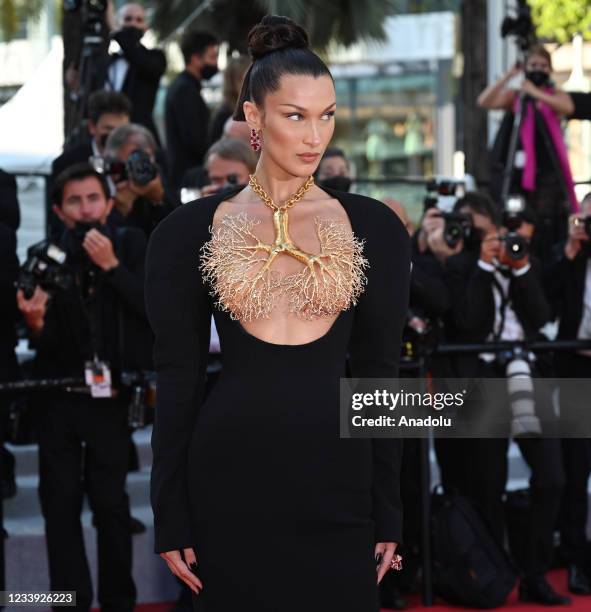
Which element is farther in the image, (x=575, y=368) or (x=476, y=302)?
(x=575, y=368)

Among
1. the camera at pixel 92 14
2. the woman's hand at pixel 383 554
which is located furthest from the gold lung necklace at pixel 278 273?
the camera at pixel 92 14

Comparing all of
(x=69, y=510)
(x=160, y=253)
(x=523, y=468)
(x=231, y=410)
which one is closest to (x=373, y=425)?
(x=231, y=410)

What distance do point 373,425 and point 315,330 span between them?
0.26 meters

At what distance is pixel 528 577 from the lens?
234 inches

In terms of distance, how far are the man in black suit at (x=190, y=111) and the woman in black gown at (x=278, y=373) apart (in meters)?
5.09

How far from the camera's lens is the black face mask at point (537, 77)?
7887mm

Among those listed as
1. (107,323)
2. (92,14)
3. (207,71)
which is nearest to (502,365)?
(107,323)

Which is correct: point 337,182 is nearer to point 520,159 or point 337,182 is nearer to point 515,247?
point 515,247

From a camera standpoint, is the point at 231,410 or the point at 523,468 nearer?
the point at 231,410

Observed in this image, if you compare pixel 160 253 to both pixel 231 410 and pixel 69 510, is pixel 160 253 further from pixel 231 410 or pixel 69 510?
pixel 69 510

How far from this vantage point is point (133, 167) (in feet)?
19.6

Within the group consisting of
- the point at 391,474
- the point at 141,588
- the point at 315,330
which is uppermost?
the point at 315,330

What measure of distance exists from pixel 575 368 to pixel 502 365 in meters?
0.57

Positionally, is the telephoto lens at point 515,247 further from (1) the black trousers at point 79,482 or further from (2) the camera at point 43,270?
(2) the camera at point 43,270
